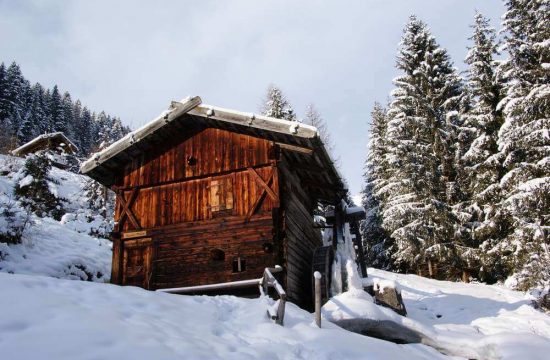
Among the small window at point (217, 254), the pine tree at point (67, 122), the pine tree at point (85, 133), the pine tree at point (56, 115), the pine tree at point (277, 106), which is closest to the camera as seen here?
the small window at point (217, 254)

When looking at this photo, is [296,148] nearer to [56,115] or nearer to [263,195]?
[263,195]

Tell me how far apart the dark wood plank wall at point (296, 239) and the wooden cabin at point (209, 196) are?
0.04 metres

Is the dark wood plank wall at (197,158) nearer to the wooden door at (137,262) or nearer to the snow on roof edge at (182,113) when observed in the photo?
the snow on roof edge at (182,113)

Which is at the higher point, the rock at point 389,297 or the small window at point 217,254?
the small window at point 217,254

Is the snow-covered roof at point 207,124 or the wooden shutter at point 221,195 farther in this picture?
the wooden shutter at point 221,195

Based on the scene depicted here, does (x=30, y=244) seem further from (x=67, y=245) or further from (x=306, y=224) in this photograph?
(x=306, y=224)

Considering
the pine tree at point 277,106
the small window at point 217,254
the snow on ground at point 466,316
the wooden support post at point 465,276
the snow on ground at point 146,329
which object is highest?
the pine tree at point 277,106

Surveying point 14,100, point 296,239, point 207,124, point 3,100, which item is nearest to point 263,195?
point 296,239

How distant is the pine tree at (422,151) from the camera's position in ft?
78.5

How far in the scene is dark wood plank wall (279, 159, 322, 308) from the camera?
1269 centimetres

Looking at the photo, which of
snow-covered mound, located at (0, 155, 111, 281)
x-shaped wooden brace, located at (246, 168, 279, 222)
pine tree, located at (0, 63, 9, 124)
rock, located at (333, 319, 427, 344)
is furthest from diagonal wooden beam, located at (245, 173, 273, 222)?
pine tree, located at (0, 63, 9, 124)

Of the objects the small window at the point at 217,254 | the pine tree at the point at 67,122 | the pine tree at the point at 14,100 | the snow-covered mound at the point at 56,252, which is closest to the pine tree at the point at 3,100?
the pine tree at the point at 14,100

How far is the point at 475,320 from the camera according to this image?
49.6ft

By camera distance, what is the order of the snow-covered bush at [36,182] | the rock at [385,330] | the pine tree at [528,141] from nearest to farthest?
1. the rock at [385,330]
2. the pine tree at [528,141]
3. the snow-covered bush at [36,182]
